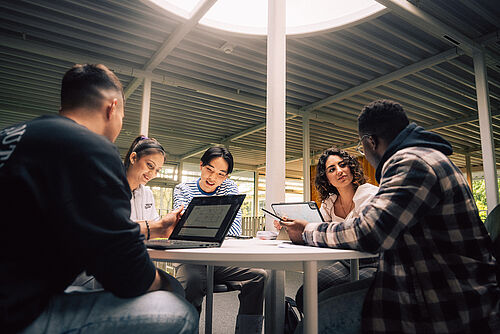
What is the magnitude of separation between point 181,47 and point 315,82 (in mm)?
2973

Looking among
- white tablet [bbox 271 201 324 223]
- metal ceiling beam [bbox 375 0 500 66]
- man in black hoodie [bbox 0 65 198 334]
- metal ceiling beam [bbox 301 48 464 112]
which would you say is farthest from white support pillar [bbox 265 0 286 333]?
metal ceiling beam [bbox 301 48 464 112]

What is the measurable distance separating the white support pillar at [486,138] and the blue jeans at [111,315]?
17.3 feet

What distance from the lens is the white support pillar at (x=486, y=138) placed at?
4.90m

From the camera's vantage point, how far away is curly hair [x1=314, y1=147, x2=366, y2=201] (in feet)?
10.1

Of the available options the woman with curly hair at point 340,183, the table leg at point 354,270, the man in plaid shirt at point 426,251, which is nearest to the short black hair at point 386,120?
the man in plaid shirt at point 426,251

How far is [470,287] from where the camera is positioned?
118cm

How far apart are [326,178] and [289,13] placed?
3006mm

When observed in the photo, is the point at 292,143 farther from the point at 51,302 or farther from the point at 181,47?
the point at 51,302

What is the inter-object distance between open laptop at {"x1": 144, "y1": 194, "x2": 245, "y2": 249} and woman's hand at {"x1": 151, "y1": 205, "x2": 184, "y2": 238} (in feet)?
0.13

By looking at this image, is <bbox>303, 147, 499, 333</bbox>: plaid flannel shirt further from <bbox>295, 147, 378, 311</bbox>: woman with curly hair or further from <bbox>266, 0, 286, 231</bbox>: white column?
<bbox>295, 147, 378, 311</bbox>: woman with curly hair

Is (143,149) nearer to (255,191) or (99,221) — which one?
(99,221)

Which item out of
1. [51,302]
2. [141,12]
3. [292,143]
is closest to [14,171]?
[51,302]

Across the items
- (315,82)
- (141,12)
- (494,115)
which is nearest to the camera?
(141,12)

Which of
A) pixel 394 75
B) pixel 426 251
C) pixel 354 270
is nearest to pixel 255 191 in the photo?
pixel 394 75
